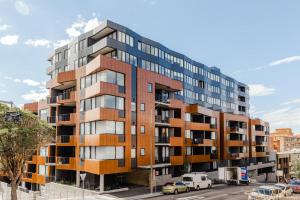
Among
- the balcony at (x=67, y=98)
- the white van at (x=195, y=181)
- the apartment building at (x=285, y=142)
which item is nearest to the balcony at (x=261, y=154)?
the white van at (x=195, y=181)

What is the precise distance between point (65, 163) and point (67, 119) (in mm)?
6486

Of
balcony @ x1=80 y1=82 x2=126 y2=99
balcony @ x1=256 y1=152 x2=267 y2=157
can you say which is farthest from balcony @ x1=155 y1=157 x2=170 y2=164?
balcony @ x1=256 y1=152 x2=267 y2=157

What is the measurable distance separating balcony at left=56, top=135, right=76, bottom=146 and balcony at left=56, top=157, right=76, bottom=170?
2103 mm

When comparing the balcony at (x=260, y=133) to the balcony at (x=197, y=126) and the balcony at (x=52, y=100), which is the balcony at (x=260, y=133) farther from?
the balcony at (x=52, y=100)

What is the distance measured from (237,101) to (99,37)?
59478mm

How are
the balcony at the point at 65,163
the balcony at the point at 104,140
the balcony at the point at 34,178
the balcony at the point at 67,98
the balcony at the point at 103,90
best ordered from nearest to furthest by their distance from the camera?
the balcony at the point at 104,140 < the balcony at the point at 103,90 < the balcony at the point at 65,163 < the balcony at the point at 67,98 < the balcony at the point at 34,178

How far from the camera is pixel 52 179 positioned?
4859 centimetres

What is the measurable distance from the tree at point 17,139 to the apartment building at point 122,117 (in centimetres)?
758

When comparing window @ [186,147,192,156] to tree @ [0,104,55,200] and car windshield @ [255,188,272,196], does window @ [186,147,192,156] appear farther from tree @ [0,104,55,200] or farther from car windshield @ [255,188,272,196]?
tree @ [0,104,55,200]

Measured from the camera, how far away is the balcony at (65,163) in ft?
146

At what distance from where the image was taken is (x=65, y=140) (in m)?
46.5

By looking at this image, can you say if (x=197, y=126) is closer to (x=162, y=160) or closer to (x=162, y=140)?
(x=162, y=140)

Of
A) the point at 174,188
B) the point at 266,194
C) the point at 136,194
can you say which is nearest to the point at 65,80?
the point at 136,194

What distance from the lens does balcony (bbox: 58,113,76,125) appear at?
4559cm
